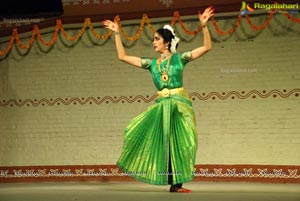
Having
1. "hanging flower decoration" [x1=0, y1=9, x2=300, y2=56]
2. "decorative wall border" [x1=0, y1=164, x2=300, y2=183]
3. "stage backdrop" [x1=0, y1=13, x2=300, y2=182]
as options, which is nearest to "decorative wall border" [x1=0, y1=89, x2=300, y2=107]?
"stage backdrop" [x1=0, y1=13, x2=300, y2=182]

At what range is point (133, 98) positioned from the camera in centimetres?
718

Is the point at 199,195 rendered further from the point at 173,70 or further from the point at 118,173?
the point at 118,173

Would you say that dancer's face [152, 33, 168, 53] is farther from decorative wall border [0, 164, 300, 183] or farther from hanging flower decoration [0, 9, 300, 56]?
decorative wall border [0, 164, 300, 183]

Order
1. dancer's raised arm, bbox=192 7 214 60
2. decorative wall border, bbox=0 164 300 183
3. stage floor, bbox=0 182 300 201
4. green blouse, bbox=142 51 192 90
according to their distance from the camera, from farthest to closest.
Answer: decorative wall border, bbox=0 164 300 183
green blouse, bbox=142 51 192 90
dancer's raised arm, bbox=192 7 214 60
stage floor, bbox=0 182 300 201

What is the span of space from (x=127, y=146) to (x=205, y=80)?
223cm

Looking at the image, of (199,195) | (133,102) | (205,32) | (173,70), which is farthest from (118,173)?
(205,32)

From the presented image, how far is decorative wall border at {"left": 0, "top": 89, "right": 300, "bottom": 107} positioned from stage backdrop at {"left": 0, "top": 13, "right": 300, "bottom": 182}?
1 centimetres

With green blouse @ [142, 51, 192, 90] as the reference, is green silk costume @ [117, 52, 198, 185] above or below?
below

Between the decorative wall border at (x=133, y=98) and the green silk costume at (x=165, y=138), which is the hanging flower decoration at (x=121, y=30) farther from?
the green silk costume at (x=165, y=138)

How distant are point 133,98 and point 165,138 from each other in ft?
7.94

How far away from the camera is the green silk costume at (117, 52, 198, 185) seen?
4.78m

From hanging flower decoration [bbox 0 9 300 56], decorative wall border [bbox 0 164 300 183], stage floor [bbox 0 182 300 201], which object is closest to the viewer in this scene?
stage floor [bbox 0 182 300 201]

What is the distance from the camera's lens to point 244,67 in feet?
22.4

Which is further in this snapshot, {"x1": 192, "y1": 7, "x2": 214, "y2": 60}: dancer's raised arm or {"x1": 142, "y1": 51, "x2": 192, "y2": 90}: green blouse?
{"x1": 142, "y1": 51, "x2": 192, "y2": 90}: green blouse
